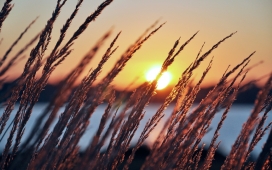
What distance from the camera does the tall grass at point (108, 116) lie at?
1.51 metres

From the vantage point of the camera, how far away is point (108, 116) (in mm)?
1853

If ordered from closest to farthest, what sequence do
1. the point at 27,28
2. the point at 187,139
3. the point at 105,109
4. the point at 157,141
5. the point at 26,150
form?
1. the point at 26,150
2. the point at 187,139
3. the point at 157,141
4. the point at 105,109
5. the point at 27,28

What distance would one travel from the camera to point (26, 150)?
1519 millimetres

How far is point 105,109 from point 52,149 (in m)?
0.39

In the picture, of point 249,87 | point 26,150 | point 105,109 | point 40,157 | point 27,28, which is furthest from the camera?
point 27,28

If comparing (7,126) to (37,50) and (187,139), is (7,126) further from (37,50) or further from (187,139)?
(187,139)

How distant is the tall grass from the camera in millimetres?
1509

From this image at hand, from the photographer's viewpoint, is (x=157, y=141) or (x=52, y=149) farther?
(x=157, y=141)

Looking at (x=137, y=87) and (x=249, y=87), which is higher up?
(x=249, y=87)

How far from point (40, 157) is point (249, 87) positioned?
1.17 m

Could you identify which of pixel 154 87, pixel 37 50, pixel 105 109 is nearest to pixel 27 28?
pixel 37 50

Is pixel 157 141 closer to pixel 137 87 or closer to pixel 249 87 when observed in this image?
pixel 137 87

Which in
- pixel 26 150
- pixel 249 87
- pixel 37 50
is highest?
pixel 249 87

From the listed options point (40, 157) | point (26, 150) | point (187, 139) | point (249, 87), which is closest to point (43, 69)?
point (26, 150)
